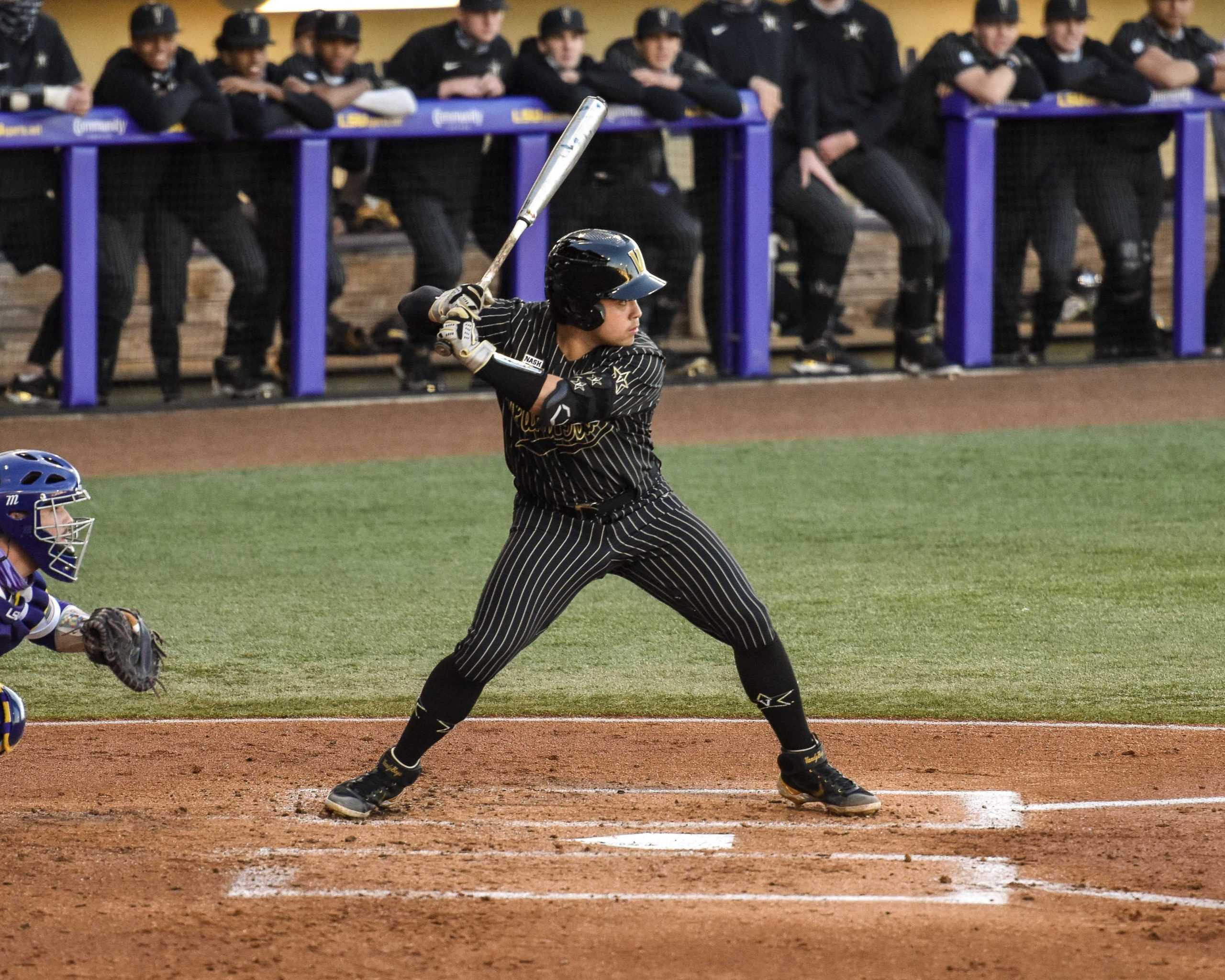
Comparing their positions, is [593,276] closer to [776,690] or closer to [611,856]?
[776,690]

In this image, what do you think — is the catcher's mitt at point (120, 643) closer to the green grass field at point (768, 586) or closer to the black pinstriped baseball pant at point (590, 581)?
the black pinstriped baseball pant at point (590, 581)

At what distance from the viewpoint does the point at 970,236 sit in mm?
13047

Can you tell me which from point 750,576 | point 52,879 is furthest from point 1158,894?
point 750,576

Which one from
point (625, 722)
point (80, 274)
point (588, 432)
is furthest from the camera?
point (80, 274)

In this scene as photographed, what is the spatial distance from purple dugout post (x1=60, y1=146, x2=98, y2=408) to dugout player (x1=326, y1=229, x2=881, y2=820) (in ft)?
22.2

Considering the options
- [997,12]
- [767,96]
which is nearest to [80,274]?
[767,96]

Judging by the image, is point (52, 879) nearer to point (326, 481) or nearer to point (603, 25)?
point (326, 481)

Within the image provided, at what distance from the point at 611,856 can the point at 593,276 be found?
4.58 ft

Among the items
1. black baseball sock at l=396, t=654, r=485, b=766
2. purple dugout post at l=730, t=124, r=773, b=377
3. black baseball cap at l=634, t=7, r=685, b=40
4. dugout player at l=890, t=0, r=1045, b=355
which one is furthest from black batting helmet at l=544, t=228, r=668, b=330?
dugout player at l=890, t=0, r=1045, b=355

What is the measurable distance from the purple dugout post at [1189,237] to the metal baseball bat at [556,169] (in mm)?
8300

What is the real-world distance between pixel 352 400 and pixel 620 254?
7720mm

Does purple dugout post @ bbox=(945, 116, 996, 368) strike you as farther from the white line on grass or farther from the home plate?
the home plate

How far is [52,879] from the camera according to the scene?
4672mm

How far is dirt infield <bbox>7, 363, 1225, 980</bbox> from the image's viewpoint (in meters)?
4.21
